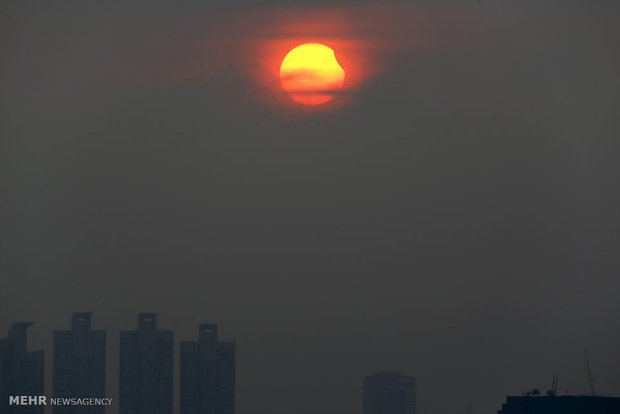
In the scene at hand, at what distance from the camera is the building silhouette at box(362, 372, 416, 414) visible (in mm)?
5402

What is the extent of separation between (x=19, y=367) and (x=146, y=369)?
745mm

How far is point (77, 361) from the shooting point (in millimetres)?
5621

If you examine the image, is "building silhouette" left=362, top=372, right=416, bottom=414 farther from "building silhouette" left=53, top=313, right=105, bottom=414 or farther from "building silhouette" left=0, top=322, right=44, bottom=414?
"building silhouette" left=0, top=322, right=44, bottom=414

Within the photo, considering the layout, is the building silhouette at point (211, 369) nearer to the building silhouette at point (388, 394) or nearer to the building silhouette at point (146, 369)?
the building silhouette at point (146, 369)

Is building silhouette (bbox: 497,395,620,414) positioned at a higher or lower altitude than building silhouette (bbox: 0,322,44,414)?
lower

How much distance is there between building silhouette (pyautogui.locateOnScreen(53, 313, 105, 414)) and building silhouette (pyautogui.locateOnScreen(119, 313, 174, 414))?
147 millimetres

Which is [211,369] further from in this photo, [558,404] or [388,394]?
[558,404]

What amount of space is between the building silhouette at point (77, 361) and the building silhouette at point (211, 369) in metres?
0.52

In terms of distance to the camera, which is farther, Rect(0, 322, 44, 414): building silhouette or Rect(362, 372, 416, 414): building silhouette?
Rect(0, 322, 44, 414): building silhouette

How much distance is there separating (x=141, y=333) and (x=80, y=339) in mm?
357

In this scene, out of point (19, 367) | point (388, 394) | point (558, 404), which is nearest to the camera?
point (388, 394)

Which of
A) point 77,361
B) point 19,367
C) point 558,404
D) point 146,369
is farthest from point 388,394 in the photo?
point 19,367

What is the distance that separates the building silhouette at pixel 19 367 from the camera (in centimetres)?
557

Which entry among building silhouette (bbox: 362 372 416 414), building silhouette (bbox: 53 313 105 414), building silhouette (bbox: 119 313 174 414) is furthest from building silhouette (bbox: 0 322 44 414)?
building silhouette (bbox: 362 372 416 414)
